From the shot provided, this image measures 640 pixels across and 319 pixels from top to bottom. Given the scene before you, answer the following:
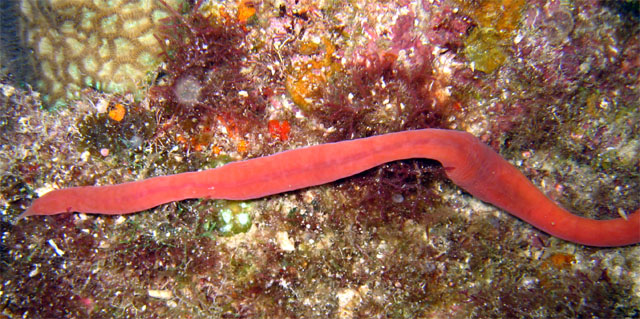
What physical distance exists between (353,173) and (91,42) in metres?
4.12

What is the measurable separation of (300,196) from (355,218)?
0.80 meters

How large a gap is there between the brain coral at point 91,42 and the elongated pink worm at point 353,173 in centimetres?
157

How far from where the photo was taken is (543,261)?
13.4 ft

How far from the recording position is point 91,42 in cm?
412

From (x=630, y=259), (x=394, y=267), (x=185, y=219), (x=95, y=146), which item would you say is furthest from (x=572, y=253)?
(x=95, y=146)

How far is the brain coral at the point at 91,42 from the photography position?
4043 millimetres

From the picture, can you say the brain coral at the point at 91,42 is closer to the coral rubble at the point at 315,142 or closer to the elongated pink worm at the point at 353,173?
the coral rubble at the point at 315,142

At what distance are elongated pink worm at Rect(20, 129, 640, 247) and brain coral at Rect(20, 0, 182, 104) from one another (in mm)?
1569

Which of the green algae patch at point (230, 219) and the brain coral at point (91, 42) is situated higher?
the brain coral at point (91, 42)

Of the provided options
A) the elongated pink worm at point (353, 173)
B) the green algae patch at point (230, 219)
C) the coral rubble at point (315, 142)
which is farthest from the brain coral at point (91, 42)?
the green algae patch at point (230, 219)

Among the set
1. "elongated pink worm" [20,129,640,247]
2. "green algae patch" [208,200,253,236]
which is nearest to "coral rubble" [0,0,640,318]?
"green algae patch" [208,200,253,236]

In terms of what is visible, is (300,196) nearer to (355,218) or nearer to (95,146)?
(355,218)

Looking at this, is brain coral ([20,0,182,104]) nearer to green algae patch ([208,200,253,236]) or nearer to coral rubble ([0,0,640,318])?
coral rubble ([0,0,640,318])

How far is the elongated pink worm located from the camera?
3256 mm
